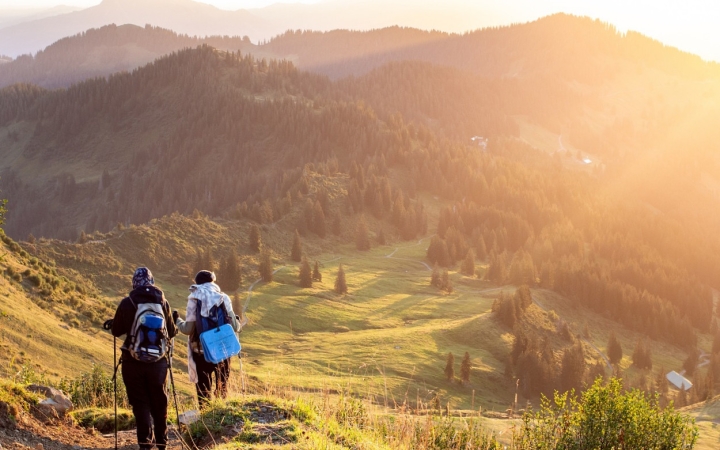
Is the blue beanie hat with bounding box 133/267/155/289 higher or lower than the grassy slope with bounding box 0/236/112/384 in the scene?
higher

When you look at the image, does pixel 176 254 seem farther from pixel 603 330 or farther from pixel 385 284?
pixel 603 330

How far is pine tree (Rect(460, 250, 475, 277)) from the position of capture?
13088 centimetres

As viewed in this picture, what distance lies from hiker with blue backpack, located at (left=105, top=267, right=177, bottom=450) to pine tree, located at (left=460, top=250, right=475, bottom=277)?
119 m

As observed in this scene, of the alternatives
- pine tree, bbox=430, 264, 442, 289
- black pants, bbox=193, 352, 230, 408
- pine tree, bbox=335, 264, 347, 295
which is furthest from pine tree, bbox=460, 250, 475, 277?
black pants, bbox=193, 352, 230, 408

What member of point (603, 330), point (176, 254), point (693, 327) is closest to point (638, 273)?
point (693, 327)

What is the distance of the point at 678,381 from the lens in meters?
97.9

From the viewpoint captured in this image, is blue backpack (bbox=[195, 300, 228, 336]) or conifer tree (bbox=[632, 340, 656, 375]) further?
conifer tree (bbox=[632, 340, 656, 375])

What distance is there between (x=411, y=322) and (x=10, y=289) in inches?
2231

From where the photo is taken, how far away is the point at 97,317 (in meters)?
55.0

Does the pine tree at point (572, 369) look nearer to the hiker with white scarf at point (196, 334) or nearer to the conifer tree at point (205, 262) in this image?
the conifer tree at point (205, 262)

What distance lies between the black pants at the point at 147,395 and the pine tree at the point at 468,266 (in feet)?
389

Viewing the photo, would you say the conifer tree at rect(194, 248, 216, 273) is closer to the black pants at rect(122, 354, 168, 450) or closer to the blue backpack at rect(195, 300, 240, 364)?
the blue backpack at rect(195, 300, 240, 364)

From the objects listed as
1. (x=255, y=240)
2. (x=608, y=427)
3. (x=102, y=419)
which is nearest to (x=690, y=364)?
(x=255, y=240)

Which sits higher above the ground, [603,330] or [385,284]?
[385,284]
